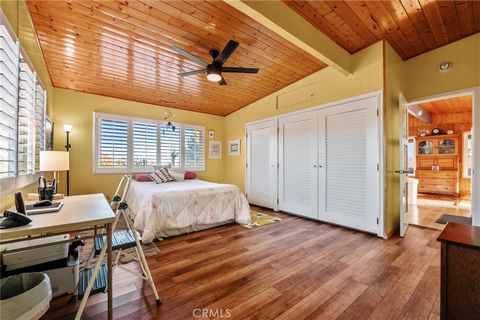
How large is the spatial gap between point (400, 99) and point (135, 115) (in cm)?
507

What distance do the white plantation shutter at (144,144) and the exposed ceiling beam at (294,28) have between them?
3.65 m

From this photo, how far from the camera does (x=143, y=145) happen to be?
15.8ft

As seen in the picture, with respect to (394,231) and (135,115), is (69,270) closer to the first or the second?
(135,115)

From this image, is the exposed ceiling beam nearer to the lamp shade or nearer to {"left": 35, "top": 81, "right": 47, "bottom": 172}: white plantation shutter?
the lamp shade

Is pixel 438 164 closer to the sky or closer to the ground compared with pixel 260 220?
closer to the sky

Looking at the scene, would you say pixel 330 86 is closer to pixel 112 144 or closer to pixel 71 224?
pixel 71 224

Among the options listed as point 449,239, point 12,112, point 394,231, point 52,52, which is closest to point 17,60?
point 12,112

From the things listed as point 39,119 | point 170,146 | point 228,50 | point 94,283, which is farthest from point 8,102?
point 170,146

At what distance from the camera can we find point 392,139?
123 inches

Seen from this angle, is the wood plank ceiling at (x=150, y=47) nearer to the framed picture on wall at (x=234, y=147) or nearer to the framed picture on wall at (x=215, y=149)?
the framed picture on wall at (x=234, y=147)

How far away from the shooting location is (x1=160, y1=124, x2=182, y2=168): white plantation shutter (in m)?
5.11

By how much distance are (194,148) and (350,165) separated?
385cm

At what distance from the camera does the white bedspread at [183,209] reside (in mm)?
2852

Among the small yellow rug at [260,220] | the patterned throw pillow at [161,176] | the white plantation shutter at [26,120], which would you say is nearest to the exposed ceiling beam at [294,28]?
the white plantation shutter at [26,120]
